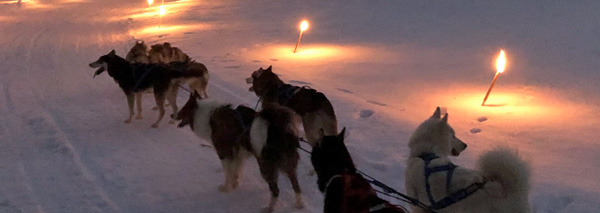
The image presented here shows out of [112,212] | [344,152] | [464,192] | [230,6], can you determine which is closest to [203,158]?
[112,212]

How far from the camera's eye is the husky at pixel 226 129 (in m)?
4.41

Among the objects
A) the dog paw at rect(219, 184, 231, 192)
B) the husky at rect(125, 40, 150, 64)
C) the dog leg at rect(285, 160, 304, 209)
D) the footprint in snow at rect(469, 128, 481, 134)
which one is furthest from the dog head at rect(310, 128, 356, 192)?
the husky at rect(125, 40, 150, 64)

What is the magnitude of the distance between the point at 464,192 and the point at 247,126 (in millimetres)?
1992

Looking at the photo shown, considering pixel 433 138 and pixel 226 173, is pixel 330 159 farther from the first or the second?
pixel 226 173

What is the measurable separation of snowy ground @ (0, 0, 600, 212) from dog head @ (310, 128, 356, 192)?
1.13 m

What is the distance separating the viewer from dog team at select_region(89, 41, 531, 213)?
2.85m

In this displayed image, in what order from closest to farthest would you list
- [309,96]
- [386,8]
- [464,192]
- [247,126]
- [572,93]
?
[464,192] < [247,126] < [309,96] < [572,93] < [386,8]

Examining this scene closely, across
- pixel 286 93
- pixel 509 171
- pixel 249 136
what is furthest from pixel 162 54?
pixel 509 171

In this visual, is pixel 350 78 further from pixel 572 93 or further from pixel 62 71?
pixel 62 71

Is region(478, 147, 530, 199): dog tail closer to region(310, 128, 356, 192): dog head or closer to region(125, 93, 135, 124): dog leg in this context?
region(310, 128, 356, 192): dog head

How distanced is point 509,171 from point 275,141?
182 centimetres

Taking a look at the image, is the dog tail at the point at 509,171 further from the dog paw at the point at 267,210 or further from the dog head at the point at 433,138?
the dog paw at the point at 267,210

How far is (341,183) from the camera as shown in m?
2.86

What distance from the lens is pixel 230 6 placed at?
22656 millimetres
